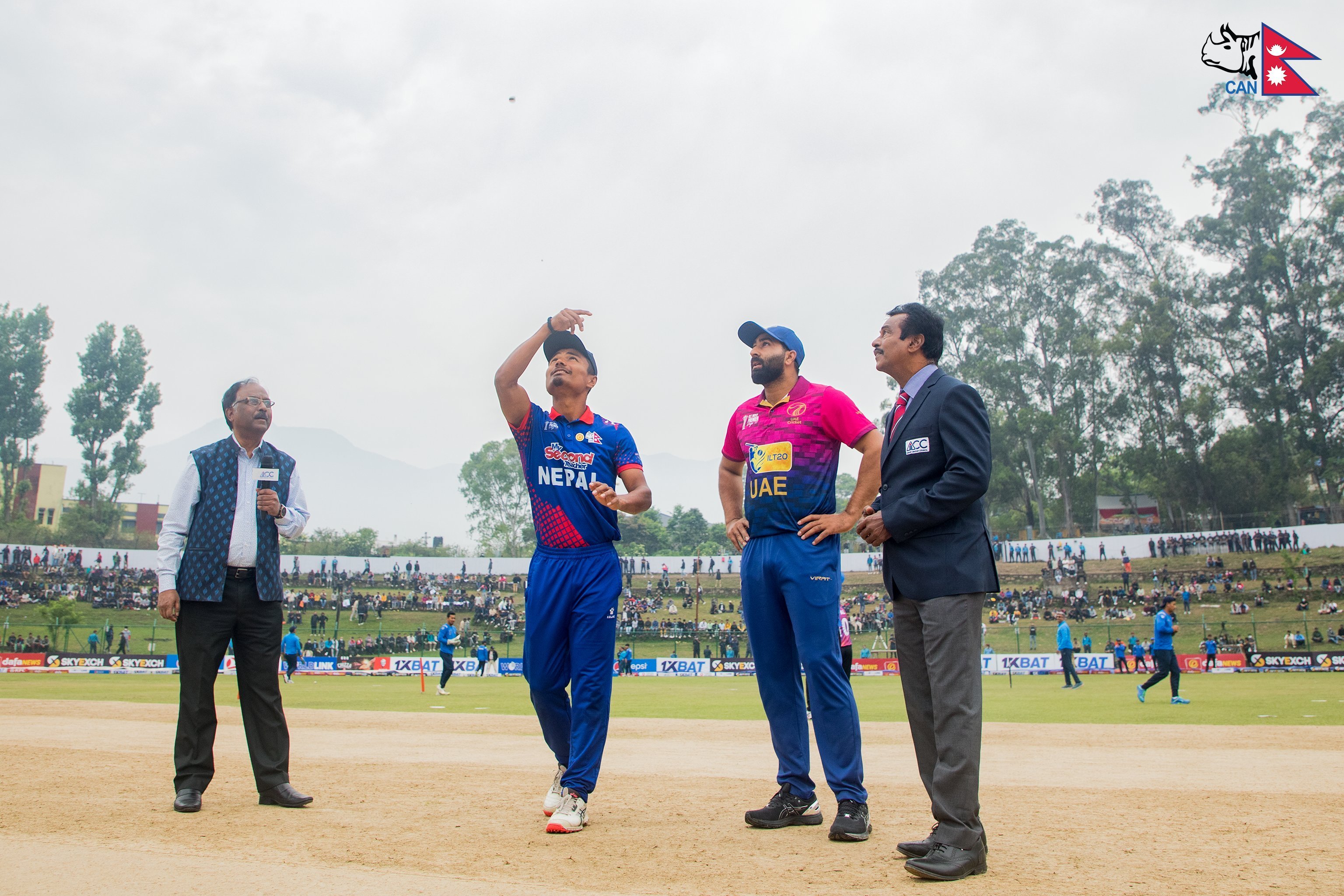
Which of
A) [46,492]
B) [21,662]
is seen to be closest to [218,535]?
[21,662]

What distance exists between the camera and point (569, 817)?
155 inches

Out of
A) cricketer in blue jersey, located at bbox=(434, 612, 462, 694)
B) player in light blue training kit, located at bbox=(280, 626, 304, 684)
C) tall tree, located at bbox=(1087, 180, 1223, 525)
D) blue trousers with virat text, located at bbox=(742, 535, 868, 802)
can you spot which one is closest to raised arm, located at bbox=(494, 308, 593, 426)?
blue trousers with virat text, located at bbox=(742, 535, 868, 802)

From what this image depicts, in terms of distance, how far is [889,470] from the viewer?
157 inches

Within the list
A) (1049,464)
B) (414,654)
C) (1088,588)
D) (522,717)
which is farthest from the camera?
(1049,464)

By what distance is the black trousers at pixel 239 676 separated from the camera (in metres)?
4.74

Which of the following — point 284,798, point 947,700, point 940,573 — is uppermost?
point 940,573

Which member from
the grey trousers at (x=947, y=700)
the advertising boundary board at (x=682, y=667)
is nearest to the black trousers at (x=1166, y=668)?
the grey trousers at (x=947, y=700)

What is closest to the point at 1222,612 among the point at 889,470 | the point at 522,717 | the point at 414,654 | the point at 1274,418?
the point at 1274,418

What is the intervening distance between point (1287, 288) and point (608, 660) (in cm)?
5420

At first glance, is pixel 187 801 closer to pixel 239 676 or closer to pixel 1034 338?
pixel 239 676

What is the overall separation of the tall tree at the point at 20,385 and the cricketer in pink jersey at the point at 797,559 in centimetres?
7027

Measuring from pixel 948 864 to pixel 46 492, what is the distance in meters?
96.7

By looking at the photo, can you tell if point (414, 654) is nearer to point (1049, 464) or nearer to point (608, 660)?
point (608, 660)

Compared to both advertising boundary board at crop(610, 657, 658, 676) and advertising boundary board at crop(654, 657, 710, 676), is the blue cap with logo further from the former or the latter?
advertising boundary board at crop(610, 657, 658, 676)
